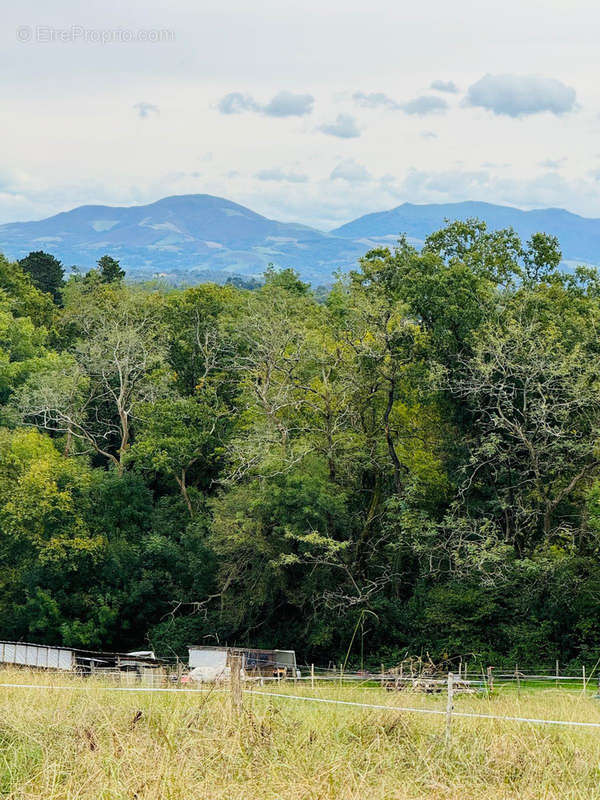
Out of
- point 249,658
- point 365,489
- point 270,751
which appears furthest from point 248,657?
point 270,751

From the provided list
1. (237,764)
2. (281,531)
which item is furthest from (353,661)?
(237,764)

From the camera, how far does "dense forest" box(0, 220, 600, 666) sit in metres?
25.3

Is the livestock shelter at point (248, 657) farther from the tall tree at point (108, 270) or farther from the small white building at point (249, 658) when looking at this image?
the tall tree at point (108, 270)

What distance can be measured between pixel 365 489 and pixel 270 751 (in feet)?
69.9

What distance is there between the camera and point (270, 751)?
799 centimetres

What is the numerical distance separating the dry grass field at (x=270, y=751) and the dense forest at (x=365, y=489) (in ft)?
52.0

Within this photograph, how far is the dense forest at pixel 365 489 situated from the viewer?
25297mm

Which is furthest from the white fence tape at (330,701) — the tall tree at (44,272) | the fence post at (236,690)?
the tall tree at (44,272)

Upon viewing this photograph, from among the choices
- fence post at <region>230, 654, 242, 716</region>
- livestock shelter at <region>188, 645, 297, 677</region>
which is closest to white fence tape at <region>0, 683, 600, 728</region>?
fence post at <region>230, 654, 242, 716</region>

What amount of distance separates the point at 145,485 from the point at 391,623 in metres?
10.9

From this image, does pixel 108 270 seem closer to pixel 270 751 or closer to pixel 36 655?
pixel 36 655

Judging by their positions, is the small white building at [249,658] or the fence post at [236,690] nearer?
the fence post at [236,690]

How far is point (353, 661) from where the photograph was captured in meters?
26.7

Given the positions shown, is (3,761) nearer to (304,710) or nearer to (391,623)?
(304,710)
